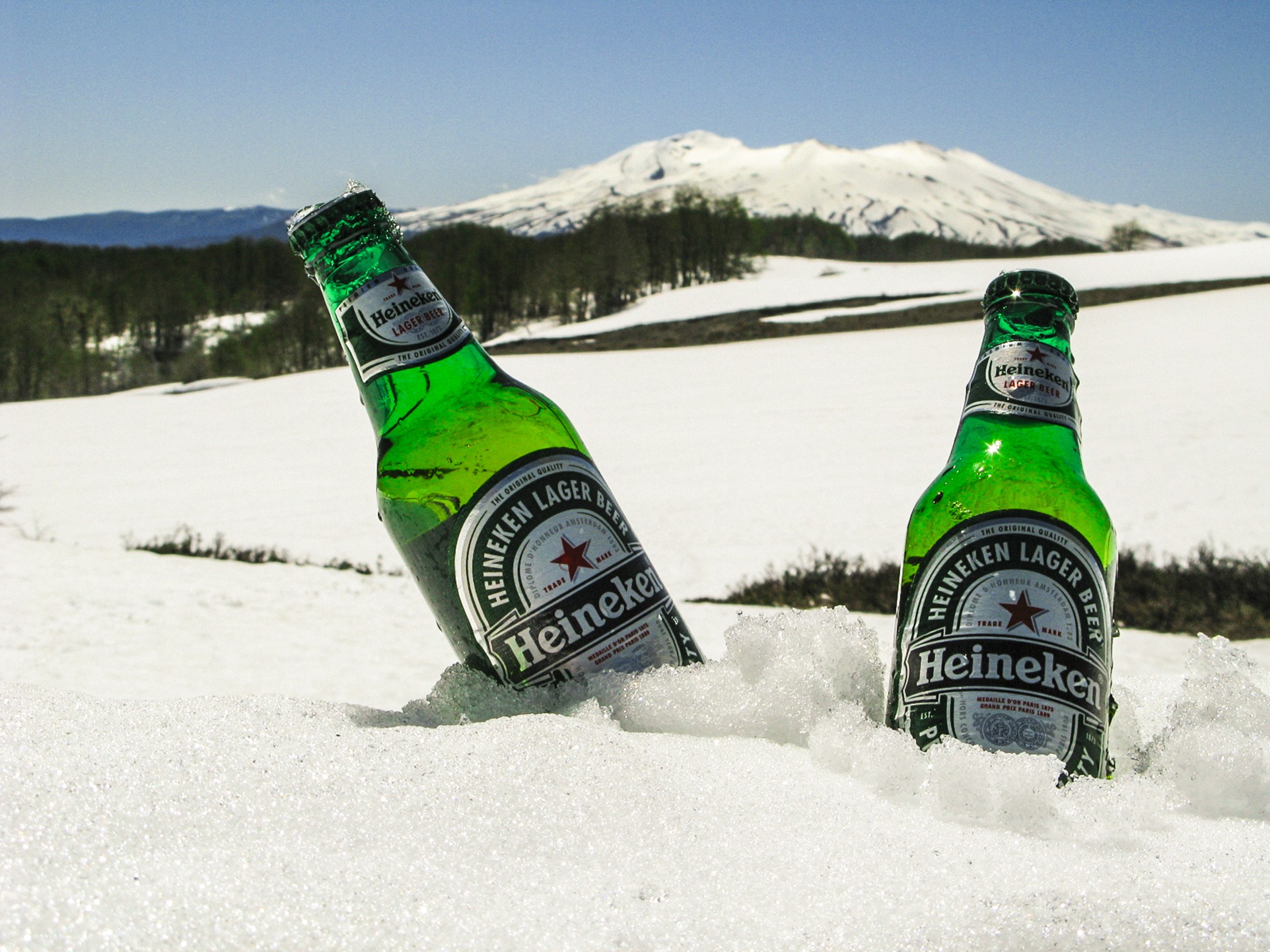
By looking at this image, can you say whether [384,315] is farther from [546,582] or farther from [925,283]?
[925,283]

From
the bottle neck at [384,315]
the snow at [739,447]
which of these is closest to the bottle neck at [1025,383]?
the bottle neck at [384,315]

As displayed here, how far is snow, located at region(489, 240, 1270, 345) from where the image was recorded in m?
30.7

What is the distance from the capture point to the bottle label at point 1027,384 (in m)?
1.64

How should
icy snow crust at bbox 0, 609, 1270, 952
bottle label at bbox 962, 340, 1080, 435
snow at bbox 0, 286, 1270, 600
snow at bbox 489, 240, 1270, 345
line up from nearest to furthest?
icy snow crust at bbox 0, 609, 1270, 952 → bottle label at bbox 962, 340, 1080, 435 → snow at bbox 0, 286, 1270, 600 → snow at bbox 489, 240, 1270, 345

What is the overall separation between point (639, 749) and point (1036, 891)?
1.52ft

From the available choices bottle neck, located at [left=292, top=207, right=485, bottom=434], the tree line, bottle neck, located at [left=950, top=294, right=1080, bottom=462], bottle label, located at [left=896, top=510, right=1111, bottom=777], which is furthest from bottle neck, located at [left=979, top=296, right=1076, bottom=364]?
the tree line

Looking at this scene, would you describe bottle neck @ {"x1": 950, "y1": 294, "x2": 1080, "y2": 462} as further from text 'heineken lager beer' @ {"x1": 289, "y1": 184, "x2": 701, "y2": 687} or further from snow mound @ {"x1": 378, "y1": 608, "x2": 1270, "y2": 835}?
text 'heineken lager beer' @ {"x1": 289, "y1": 184, "x2": 701, "y2": 687}

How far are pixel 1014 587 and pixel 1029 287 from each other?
61 cm

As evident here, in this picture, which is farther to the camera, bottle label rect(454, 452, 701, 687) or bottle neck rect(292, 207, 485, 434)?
bottle neck rect(292, 207, 485, 434)

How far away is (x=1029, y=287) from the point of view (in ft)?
5.58

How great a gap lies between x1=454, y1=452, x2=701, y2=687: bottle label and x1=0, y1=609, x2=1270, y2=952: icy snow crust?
18 centimetres

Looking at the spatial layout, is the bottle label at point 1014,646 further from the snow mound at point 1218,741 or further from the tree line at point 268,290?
the tree line at point 268,290

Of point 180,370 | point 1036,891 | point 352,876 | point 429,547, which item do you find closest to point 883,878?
point 1036,891

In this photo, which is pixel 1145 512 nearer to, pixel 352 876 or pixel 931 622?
pixel 931 622
